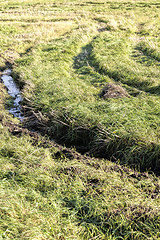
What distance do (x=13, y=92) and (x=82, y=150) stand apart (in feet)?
15.7

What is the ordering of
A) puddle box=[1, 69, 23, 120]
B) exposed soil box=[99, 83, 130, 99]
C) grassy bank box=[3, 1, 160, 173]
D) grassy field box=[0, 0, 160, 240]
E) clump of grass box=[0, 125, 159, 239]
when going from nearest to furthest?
clump of grass box=[0, 125, 159, 239] → grassy field box=[0, 0, 160, 240] → grassy bank box=[3, 1, 160, 173] → exposed soil box=[99, 83, 130, 99] → puddle box=[1, 69, 23, 120]

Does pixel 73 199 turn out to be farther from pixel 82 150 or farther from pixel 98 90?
pixel 98 90

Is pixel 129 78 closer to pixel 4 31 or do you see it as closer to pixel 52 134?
pixel 52 134

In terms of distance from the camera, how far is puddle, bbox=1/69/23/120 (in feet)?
24.6

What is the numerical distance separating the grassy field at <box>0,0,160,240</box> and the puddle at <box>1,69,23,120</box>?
0.30 m

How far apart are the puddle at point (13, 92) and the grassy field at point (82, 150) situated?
0.30 metres

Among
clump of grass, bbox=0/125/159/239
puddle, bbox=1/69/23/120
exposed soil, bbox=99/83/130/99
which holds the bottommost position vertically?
puddle, bbox=1/69/23/120

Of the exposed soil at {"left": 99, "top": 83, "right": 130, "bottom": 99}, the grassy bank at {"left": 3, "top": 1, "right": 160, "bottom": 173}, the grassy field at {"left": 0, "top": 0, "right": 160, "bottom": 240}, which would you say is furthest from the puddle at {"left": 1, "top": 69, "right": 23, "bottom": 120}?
the exposed soil at {"left": 99, "top": 83, "right": 130, "bottom": 99}

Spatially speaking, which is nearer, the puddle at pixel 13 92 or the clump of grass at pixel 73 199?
the clump of grass at pixel 73 199

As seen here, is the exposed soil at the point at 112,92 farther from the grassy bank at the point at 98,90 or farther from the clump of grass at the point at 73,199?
the clump of grass at the point at 73,199

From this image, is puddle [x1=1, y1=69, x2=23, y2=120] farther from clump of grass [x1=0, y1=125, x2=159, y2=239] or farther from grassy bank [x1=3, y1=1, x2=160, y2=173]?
clump of grass [x1=0, y1=125, x2=159, y2=239]

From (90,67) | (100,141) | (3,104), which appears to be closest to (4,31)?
(90,67)

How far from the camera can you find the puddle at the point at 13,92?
24.6 ft

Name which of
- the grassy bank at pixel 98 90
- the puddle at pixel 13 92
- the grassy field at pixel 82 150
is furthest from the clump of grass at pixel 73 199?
the puddle at pixel 13 92
